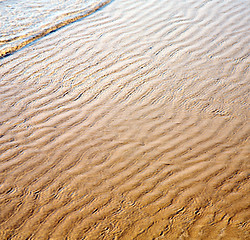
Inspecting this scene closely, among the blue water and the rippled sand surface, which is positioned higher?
the blue water

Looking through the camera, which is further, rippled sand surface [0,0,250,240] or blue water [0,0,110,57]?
blue water [0,0,110,57]

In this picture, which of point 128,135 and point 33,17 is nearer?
point 128,135

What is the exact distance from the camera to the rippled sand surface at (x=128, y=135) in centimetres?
251

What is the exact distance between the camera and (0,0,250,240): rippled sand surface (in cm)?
251

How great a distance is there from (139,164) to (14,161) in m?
1.25

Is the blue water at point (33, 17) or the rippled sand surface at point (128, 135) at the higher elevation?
the blue water at point (33, 17)

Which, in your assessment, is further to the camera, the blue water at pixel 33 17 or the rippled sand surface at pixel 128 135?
the blue water at pixel 33 17

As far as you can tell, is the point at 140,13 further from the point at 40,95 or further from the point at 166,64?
the point at 40,95

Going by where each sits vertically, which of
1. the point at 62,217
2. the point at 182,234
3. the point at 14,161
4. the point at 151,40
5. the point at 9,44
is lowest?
the point at 182,234

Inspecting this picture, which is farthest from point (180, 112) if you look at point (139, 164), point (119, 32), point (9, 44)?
point (9, 44)

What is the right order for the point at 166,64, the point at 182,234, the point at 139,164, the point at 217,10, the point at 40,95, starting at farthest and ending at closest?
the point at 217,10 < the point at 166,64 < the point at 40,95 < the point at 139,164 < the point at 182,234

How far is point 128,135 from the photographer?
3.40 meters

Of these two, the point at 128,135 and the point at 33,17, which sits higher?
the point at 33,17

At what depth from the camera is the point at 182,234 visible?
2.36 metres
